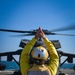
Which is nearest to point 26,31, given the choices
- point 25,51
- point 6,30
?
point 6,30

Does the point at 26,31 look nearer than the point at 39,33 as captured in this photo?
No

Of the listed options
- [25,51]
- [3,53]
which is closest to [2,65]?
[3,53]

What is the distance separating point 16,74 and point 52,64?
527 centimetres

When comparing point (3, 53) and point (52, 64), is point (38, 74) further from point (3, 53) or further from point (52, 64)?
point (3, 53)

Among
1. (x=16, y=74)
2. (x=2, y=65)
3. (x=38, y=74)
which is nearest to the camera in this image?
(x=38, y=74)

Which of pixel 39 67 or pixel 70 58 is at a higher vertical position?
pixel 39 67

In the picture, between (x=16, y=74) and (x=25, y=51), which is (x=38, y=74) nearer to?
(x=25, y=51)

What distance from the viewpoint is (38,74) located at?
620cm

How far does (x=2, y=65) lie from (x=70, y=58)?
397 centimetres

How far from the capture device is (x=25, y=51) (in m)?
7.00

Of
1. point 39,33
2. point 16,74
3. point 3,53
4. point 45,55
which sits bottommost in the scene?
point 16,74

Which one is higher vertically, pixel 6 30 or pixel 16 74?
pixel 6 30

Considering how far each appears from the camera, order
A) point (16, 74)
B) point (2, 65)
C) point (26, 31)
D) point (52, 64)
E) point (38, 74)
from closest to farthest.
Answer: point (38, 74), point (52, 64), point (26, 31), point (16, 74), point (2, 65)

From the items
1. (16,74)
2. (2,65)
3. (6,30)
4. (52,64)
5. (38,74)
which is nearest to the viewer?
(38,74)
